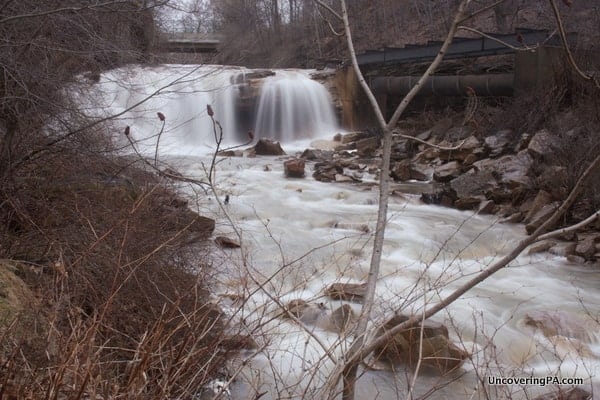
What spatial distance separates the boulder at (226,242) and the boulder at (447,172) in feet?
19.6

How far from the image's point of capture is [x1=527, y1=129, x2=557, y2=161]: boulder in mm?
9672

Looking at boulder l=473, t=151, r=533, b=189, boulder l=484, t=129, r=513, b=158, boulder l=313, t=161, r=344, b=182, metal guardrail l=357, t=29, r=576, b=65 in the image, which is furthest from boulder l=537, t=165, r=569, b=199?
boulder l=313, t=161, r=344, b=182

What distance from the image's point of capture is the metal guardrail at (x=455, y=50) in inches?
479

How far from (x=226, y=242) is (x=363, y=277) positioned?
178cm

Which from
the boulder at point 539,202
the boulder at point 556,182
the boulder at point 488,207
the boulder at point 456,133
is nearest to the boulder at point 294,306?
the boulder at point 539,202

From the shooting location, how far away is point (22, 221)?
194 inches

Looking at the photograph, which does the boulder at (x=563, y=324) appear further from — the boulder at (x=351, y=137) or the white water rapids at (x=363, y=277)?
the boulder at (x=351, y=137)

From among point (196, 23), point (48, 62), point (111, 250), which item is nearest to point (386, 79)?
point (196, 23)

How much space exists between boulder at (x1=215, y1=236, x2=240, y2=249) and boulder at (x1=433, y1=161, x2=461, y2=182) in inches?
236

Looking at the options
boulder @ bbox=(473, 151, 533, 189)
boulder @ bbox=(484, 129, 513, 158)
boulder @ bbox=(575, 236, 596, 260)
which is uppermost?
boulder @ bbox=(484, 129, 513, 158)

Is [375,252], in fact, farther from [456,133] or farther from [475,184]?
[456,133]

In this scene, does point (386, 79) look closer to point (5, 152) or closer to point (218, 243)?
point (218, 243)

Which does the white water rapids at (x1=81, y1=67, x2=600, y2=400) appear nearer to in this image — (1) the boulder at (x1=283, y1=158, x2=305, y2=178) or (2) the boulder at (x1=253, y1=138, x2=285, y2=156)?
(1) the boulder at (x1=283, y1=158, x2=305, y2=178)

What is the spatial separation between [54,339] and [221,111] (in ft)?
52.6
